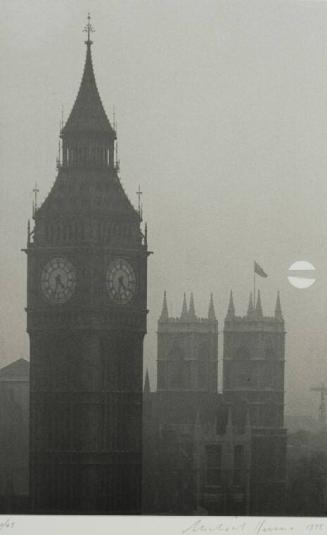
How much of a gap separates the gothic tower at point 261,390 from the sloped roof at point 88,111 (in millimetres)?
1535

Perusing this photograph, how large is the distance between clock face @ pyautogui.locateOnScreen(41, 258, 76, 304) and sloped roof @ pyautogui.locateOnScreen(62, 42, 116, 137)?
3.11 feet

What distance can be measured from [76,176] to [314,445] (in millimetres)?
2545

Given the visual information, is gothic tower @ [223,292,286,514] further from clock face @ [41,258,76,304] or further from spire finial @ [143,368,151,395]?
clock face @ [41,258,76,304]

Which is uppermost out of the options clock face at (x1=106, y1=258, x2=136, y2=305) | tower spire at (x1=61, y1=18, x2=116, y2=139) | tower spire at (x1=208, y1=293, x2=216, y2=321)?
tower spire at (x1=61, y1=18, x2=116, y2=139)

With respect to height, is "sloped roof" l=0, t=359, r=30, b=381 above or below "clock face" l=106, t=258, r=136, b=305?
Answer: below

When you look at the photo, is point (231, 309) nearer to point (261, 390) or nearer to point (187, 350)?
point (187, 350)

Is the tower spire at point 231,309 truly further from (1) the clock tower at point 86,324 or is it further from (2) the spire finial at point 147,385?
(2) the spire finial at point 147,385

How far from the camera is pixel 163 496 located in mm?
17609

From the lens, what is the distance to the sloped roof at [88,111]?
17578 mm

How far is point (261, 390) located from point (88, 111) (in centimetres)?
234

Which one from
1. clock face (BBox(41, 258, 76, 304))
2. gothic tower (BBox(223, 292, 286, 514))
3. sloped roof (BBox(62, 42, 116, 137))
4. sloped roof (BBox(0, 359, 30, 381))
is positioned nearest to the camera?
sloped roof (BBox(62, 42, 116, 137))

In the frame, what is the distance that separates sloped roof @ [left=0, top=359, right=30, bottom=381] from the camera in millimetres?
17734

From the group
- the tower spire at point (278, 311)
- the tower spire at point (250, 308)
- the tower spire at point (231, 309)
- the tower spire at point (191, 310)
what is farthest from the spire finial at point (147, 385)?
the tower spire at point (278, 311)

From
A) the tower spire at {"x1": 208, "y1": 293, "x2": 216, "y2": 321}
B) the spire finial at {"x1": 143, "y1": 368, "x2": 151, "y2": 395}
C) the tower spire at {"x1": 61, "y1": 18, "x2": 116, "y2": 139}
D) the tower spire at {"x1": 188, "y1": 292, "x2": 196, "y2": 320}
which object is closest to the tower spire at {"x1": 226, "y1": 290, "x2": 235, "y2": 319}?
the tower spire at {"x1": 208, "y1": 293, "x2": 216, "y2": 321}
